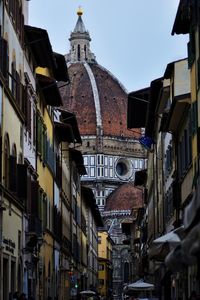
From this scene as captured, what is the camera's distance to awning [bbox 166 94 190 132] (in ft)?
100

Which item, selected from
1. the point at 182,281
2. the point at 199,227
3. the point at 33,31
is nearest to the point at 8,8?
the point at 33,31

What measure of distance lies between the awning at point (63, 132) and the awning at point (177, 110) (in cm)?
1389

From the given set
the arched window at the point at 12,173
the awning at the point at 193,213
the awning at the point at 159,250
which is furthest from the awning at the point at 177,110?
the awning at the point at 193,213

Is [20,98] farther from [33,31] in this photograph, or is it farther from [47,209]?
[47,209]

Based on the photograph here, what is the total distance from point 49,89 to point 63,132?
1060cm

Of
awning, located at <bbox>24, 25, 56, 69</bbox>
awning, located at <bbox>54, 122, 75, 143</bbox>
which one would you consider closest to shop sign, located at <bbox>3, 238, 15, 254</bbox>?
awning, located at <bbox>24, 25, 56, 69</bbox>

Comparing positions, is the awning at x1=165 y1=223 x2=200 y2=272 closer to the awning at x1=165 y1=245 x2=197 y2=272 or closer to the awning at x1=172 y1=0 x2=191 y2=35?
the awning at x1=165 y1=245 x2=197 y2=272

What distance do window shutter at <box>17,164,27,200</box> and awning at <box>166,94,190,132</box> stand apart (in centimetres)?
565

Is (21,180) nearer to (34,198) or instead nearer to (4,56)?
(4,56)

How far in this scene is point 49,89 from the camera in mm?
40531

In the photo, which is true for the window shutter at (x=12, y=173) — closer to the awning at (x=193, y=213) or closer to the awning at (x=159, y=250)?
the awning at (x=159, y=250)

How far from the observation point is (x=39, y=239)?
114 feet

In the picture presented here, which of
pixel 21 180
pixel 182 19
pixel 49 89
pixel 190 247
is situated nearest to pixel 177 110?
pixel 182 19

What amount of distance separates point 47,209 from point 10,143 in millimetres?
15288
